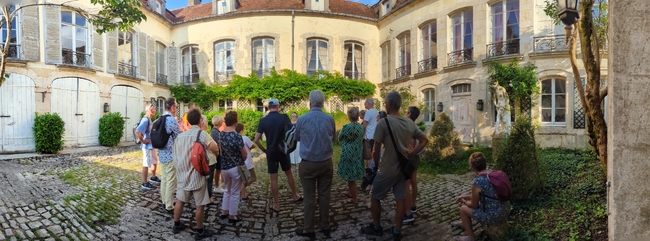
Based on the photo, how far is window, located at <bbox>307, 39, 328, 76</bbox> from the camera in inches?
739

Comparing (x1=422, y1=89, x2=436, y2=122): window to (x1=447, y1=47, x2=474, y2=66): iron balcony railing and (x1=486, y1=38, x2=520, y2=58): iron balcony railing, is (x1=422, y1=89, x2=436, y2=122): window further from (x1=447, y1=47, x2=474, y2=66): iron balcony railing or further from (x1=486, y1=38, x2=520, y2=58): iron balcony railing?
(x1=486, y1=38, x2=520, y2=58): iron balcony railing

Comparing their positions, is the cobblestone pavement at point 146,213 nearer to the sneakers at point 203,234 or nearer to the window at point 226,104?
the sneakers at point 203,234

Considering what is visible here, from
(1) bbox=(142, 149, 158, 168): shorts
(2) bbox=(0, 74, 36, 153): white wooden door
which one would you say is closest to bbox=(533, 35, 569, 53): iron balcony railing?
(1) bbox=(142, 149, 158, 168): shorts

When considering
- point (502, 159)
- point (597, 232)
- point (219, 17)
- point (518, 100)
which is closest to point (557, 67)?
point (518, 100)

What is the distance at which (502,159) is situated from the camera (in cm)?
464

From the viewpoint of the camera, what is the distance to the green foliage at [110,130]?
14.1 meters

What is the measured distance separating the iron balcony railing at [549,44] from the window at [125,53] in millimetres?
18113

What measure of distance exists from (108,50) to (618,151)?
17.9 metres

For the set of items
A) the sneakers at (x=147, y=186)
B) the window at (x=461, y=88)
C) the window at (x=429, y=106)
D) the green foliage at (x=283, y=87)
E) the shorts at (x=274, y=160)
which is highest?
the green foliage at (x=283, y=87)

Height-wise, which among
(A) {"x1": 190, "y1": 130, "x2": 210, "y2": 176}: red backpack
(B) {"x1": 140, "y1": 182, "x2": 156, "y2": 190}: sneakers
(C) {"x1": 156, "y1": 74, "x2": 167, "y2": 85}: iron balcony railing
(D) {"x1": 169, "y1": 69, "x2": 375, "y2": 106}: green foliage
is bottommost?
(B) {"x1": 140, "y1": 182, "x2": 156, "y2": 190}: sneakers

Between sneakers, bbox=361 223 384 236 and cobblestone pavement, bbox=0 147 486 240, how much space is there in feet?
0.20

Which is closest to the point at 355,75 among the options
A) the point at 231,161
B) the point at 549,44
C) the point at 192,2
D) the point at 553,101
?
the point at 549,44

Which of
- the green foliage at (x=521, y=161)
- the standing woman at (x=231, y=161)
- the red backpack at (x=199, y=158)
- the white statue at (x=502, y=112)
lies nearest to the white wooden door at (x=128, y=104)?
the standing woman at (x=231, y=161)

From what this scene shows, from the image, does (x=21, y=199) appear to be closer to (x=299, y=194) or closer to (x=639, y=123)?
(x=299, y=194)
